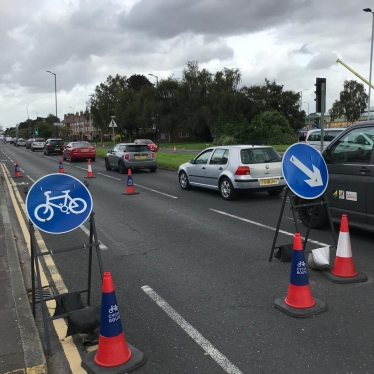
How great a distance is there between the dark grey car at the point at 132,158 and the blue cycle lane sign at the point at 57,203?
16.2m

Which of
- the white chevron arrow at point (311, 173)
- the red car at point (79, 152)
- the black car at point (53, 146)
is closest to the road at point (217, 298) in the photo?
the white chevron arrow at point (311, 173)

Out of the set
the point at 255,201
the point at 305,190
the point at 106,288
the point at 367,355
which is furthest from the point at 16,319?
the point at 255,201

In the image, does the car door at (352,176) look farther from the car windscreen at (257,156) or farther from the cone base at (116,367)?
the cone base at (116,367)

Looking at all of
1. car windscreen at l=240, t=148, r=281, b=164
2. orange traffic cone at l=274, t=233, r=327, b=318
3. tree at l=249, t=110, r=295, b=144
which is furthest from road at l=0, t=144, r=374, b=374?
tree at l=249, t=110, r=295, b=144

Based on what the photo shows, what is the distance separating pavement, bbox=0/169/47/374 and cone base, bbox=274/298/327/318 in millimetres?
2372

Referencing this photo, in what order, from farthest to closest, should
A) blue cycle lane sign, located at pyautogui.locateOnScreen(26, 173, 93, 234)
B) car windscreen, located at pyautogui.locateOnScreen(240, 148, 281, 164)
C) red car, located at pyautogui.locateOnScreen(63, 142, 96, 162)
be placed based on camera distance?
1. red car, located at pyautogui.locateOnScreen(63, 142, 96, 162)
2. car windscreen, located at pyautogui.locateOnScreen(240, 148, 281, 164)
3. blue cycle lane sign, located at pyautogui.locateOnScreen(26, 173, 93, 234)

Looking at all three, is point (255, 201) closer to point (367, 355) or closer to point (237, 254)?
point (237, 254)

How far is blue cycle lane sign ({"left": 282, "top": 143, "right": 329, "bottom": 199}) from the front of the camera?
5418 mm

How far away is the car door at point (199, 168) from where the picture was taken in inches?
498

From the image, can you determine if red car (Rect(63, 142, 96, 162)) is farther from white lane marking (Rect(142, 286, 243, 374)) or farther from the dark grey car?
white lane marking (Rect(142, 286, 243, 374))

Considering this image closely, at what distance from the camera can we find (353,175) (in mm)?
6664

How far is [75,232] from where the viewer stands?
27.0 ft

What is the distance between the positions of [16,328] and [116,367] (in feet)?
3.88

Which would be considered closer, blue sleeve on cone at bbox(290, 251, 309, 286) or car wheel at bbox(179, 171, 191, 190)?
blue sleeve on cone at bbox(290, 251, 309, 286)
